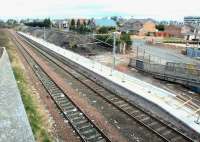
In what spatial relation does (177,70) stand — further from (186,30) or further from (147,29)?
(147,29)

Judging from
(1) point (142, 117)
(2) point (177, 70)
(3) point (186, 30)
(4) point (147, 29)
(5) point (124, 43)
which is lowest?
(1) point (142, 117)

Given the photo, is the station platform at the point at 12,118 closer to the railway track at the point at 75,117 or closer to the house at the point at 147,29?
the railway track at the point at 75,117

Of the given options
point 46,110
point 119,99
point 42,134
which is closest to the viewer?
point 42,134

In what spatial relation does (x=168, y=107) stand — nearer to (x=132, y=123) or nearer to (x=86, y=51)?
(x=132, y=123)

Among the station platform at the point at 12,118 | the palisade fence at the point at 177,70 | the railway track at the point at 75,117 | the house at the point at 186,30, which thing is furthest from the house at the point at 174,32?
the station platform at the point at 12,118

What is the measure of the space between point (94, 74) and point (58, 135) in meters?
15.0

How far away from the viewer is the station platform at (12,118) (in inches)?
458

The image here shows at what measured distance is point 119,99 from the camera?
63.6 ft

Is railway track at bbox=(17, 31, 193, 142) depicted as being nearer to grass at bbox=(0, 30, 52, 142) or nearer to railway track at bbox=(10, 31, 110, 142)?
railway track at bbox=(10, 31, 110, 142)

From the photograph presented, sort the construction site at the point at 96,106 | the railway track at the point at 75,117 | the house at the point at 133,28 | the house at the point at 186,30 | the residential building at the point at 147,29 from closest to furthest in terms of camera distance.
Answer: the railway track at the point at 75,117, the construction site at the point at 96,106, the house at the point at 186,30, the residential building at the point at 147,29, the house at the point at 133,28

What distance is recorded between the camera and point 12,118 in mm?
13719

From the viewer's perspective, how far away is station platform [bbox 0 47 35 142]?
38.2ft

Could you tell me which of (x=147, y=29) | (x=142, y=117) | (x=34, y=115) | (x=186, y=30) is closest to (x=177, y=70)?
(x=142, y=117)

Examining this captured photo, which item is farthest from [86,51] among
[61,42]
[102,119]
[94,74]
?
[102,119]
